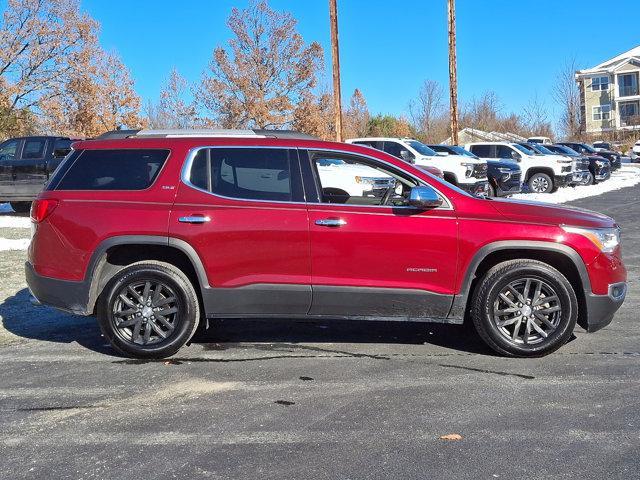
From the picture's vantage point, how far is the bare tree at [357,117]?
51.7 metres

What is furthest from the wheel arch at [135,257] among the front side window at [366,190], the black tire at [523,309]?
the black tire at [523,309]

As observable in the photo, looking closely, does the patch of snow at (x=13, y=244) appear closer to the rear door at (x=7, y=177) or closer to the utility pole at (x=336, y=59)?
the rear door at (x=7, y=177)

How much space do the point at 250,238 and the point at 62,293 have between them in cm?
167

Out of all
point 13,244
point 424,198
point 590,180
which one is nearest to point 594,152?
point 590,180

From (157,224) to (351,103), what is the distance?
50610mm

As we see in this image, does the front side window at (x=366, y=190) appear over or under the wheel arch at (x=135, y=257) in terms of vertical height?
over

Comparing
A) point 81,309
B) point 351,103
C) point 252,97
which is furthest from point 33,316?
point 351,103

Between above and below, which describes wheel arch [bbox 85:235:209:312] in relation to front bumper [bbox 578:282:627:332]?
above

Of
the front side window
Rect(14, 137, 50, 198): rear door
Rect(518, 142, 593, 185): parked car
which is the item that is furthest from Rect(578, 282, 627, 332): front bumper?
Rect(518, 142, 593, 185): parked car

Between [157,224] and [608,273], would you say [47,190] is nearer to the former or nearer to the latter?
[157,224]

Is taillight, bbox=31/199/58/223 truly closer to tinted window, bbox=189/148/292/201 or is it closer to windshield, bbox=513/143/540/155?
tinted window, bbox=189/148/292/201

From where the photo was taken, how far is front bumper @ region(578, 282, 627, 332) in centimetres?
542

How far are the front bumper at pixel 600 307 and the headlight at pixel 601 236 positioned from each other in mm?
313

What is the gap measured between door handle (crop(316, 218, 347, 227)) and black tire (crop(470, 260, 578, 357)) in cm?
123
